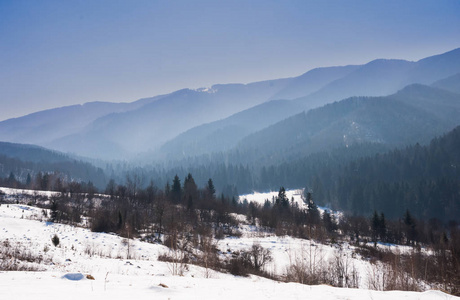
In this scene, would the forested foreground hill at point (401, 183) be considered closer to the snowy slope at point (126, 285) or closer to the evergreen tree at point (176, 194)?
the evergreen tree at point (176, 194)

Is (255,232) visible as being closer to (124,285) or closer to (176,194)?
(176,194)

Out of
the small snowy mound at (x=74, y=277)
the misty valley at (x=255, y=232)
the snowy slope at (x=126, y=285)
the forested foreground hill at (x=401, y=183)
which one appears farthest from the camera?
the forested foreground hill at (x=401, y=183)

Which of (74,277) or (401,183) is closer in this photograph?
(74,277)

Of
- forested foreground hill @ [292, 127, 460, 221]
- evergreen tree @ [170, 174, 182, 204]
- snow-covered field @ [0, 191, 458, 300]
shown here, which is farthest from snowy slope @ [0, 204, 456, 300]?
forested foreground hill @ [292, 127, 460, 221]

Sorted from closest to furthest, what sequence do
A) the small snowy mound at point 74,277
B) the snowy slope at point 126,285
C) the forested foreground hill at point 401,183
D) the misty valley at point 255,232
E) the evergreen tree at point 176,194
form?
1. the snowy slope at point 126,285
2. the small snowy mound at point 74,277
3. the misty valley at point 255,232
4. the evergreen tree at point 176,194
5. the forested foreground hill at point 401,183

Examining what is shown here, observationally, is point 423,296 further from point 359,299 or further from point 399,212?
point 399,212

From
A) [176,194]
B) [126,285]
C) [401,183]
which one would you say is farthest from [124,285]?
[401,183]

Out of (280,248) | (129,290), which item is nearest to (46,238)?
(129,290)

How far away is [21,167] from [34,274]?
9638 inches

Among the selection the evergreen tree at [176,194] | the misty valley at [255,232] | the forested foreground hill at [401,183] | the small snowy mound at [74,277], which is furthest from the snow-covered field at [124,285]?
the forested foreground hill at [401,183]

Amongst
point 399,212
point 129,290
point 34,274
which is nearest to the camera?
point 129,290

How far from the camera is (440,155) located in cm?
14912

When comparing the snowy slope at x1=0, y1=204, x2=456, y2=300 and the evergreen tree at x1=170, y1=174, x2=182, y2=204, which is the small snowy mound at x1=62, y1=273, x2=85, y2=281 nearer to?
the snowy slope at x1=0, y1=204, x2=456, y2=300

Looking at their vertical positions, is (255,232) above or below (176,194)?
below
